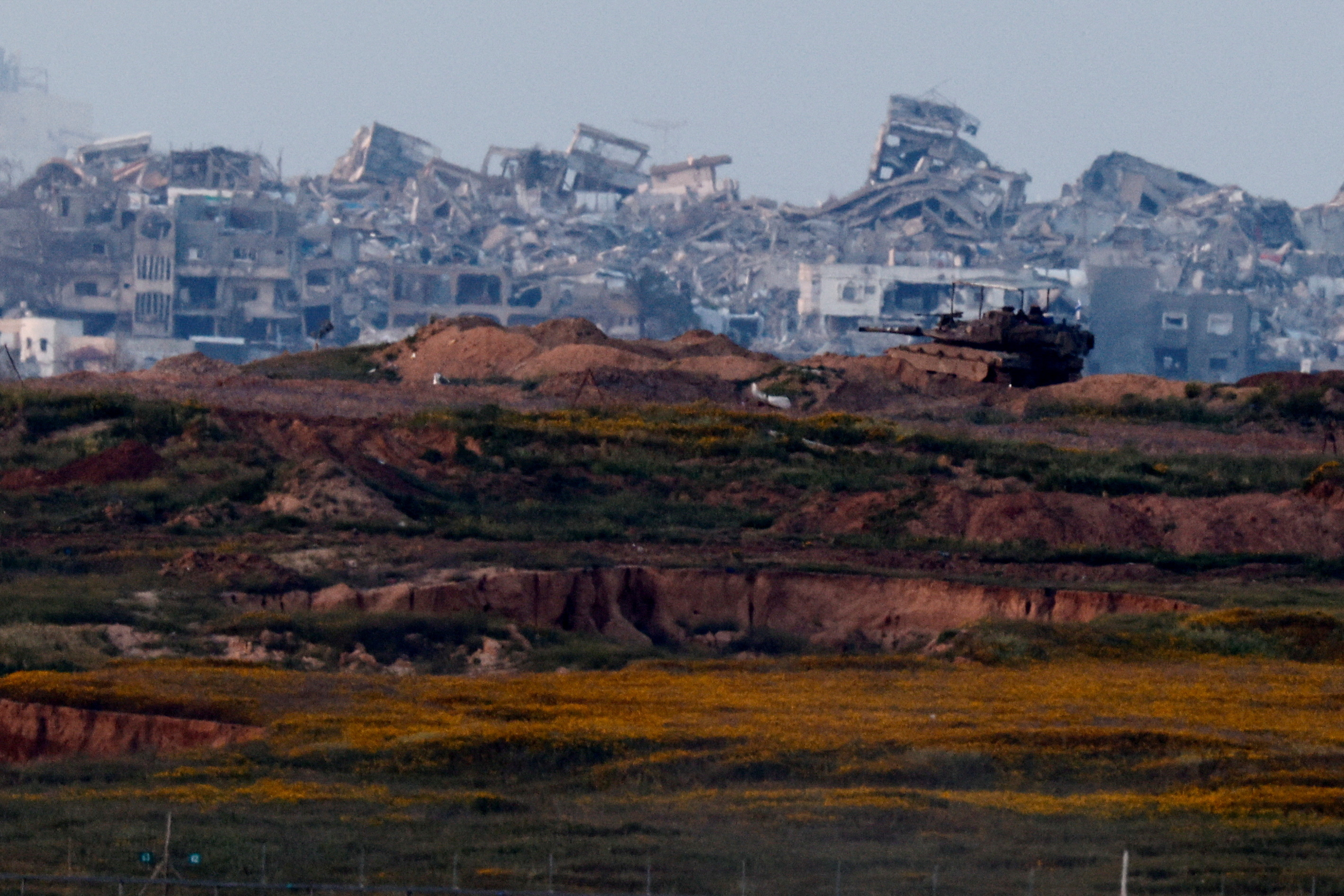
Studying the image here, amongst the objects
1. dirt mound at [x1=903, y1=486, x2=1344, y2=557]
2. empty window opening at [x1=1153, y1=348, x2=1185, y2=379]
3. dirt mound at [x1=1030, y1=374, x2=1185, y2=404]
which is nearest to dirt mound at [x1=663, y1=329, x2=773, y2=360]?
dirt mound at [x1=1030, y1=374, x2=1185, y2=404]

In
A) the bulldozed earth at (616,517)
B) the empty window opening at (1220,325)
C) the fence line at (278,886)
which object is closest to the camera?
the fence line at (278,886)

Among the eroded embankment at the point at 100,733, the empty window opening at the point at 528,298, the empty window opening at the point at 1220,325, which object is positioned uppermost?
the empty window opening at the point at 1220,325

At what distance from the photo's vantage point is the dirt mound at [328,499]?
42.7m

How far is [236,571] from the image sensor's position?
36.3 meters

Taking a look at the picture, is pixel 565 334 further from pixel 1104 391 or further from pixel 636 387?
pixel 1104 391

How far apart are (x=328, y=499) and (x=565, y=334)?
124ft

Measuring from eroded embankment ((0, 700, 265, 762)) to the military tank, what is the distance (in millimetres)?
44443

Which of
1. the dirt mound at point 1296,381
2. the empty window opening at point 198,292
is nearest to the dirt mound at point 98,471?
the dirt mound at point 1296,381

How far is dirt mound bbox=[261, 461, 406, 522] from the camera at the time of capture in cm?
4269

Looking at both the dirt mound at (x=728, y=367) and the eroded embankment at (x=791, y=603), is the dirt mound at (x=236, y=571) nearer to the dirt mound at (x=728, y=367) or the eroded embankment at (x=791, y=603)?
the eroded embankment at (x=791, y=603)

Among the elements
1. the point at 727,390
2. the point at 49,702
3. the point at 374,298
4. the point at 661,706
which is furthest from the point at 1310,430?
the point at 374,298

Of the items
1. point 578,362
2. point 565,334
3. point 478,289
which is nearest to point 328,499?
point 578,362

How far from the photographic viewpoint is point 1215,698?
95.9ft

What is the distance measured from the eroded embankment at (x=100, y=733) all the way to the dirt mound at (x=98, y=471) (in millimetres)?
20050
